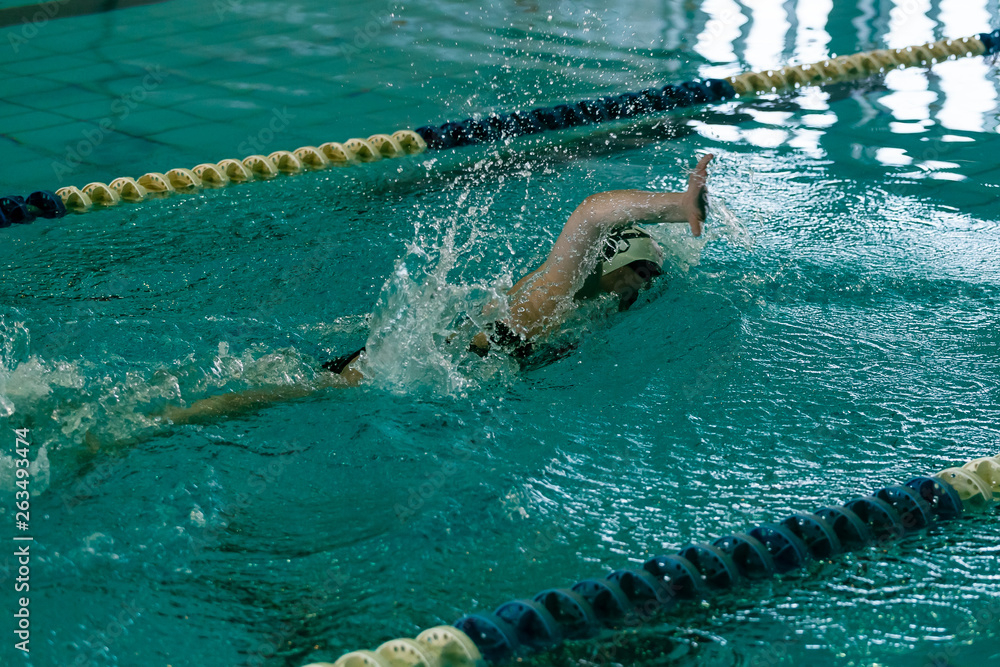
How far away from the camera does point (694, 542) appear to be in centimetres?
226

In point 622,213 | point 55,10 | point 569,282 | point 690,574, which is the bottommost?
point 690,574

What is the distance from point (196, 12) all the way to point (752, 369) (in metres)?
6.23

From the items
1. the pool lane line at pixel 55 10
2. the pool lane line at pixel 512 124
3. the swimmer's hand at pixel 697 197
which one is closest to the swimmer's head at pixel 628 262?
the swimmer's hand at pixel 697 197

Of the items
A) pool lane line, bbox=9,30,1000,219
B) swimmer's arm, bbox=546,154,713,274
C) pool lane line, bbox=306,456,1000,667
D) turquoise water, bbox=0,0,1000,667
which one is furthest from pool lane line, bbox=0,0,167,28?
pool lane line, bbox=306,456,1000,667

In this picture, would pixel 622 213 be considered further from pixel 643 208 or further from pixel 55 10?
pixel 55 10

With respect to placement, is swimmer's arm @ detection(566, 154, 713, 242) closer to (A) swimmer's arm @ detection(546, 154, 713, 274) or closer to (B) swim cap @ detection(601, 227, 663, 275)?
(A) swimmer's arm @ detection(546, 154, 713, 274)

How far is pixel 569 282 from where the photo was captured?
2.79 metres

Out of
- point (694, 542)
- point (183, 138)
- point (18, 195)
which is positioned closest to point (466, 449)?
point (694, 542)

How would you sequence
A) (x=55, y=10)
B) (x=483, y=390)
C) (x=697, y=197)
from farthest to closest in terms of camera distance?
(x=55, y=10) → (x=483, y=390) → (x=697, y=197)

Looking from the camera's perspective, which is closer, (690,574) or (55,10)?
(690,574)

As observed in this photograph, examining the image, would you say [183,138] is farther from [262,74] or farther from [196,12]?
[196,12]

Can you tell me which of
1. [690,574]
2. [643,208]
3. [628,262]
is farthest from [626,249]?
[690,574]

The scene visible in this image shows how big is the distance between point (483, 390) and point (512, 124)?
103 inches

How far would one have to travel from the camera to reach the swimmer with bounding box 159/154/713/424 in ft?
8.55
